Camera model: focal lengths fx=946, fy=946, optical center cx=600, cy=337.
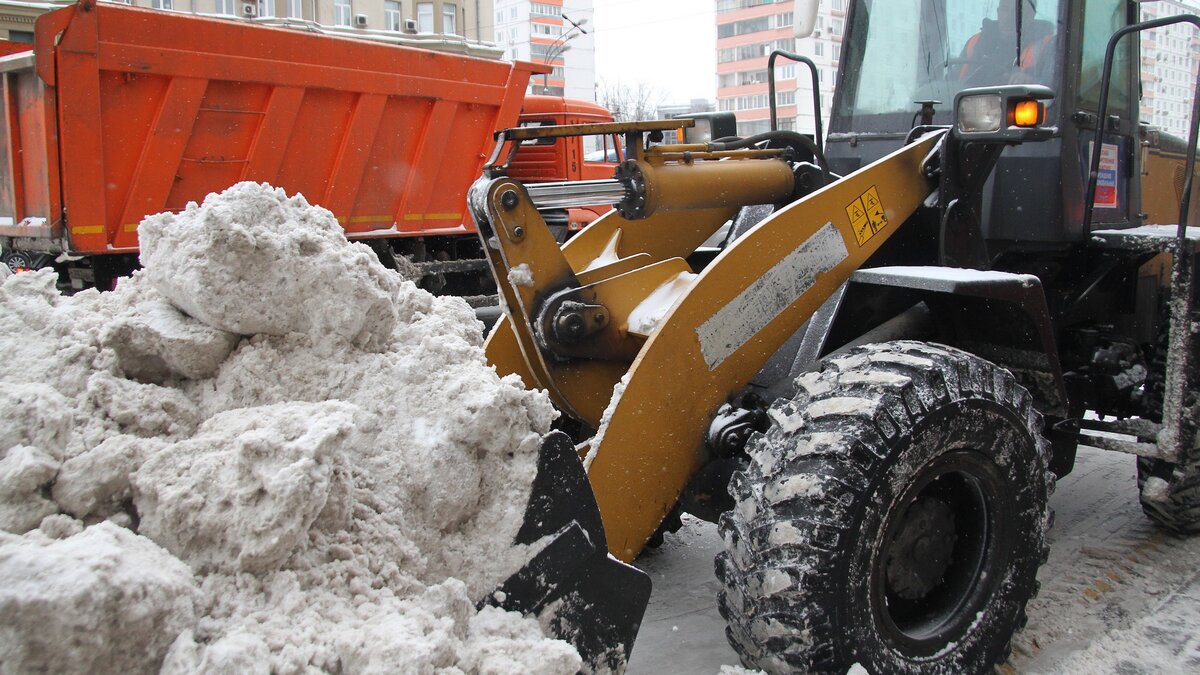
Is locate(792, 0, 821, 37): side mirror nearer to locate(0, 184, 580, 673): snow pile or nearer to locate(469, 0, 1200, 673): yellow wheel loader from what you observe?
locate(469, 0, 1200, 673): yellow wheel loader

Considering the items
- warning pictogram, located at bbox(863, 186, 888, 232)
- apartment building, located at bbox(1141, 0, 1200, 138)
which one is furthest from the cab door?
warning pictogram, located at bbox(863, 186, 888, 232)

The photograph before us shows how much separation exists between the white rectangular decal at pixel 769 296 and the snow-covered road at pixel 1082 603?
1.17 meters

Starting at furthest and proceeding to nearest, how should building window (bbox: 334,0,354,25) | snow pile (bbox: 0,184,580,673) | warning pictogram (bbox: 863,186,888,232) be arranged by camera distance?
building window (bbox: 334,0,354,25)
warning pictogram (bbox: 863,186,888,232)
snow pile (bbox: 0,184,580,673)

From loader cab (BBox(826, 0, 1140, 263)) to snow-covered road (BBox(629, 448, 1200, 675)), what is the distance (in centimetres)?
146

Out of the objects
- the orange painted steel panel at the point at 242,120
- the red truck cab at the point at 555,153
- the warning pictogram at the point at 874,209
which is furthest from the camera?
the red truck cab at the point at 555,153

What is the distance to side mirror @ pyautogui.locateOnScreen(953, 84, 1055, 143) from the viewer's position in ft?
11.0

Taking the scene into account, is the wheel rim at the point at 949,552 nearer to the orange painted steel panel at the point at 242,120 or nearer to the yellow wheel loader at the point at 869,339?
the yellow wheel loader at the point at 869,339

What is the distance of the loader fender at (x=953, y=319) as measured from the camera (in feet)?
10.5

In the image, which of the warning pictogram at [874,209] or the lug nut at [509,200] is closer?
the lug nut at [509,200]

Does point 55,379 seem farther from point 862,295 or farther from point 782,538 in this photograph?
point 862,295

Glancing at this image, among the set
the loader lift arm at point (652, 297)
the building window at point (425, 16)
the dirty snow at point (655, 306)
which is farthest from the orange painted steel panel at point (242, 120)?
the building window at point (425, 16)

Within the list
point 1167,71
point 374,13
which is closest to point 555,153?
point 1167,71

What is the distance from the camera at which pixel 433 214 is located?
8.61 meters

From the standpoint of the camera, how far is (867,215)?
3434mm
